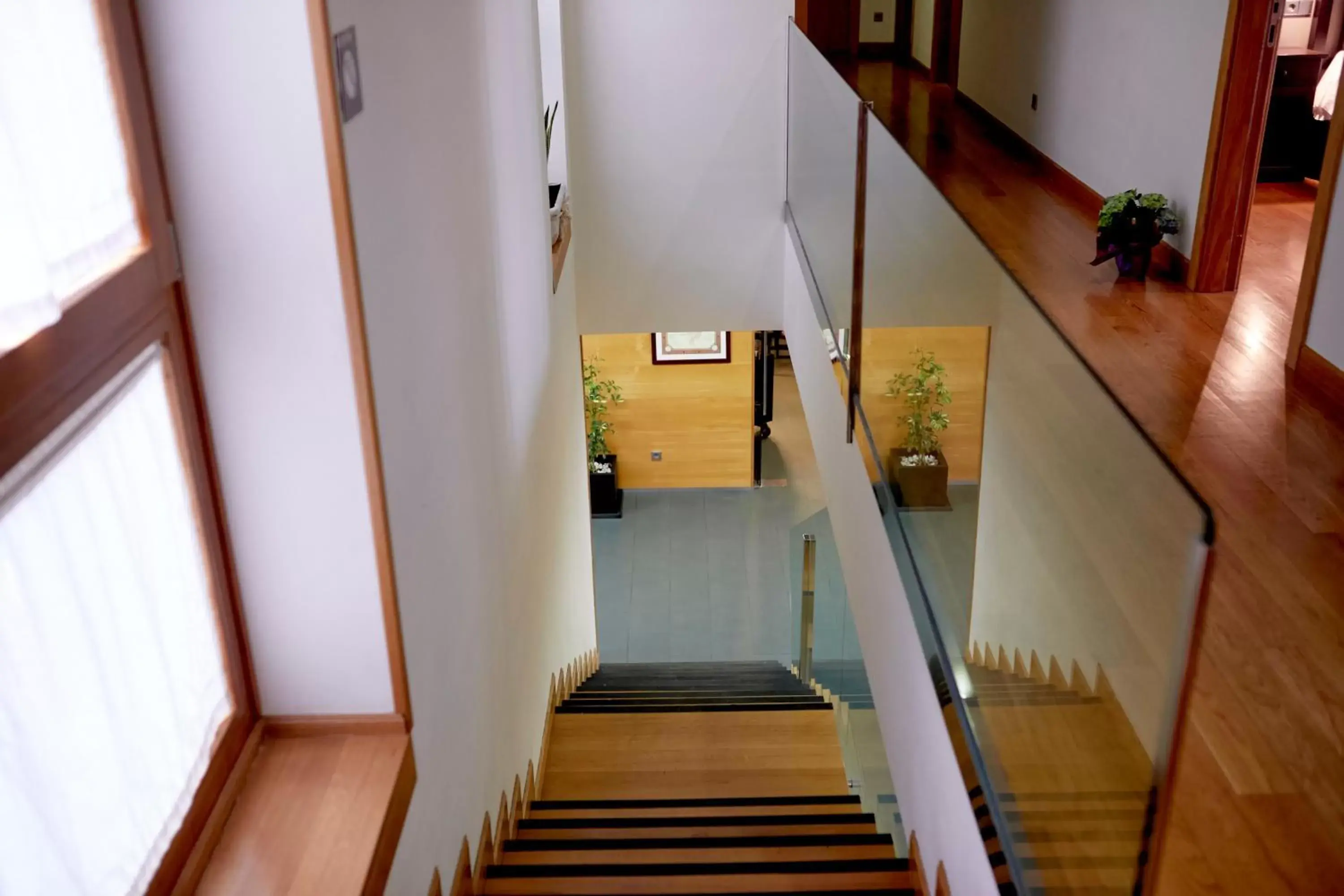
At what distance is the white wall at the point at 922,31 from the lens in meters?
10.3

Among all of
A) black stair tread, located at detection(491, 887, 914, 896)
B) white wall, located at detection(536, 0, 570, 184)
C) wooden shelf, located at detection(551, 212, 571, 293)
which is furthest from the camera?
white wall, located at detection(536, 0, 570, 184)

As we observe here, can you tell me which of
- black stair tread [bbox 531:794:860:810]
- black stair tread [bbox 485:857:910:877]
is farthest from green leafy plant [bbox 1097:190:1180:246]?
black stair tread [bbox 485:857:910:877]

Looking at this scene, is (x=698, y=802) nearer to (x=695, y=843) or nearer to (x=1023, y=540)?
(x=695, y=843)

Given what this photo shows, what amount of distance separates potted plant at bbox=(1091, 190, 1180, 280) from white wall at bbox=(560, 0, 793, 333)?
2.29m

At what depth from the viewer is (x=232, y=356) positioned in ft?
6.34

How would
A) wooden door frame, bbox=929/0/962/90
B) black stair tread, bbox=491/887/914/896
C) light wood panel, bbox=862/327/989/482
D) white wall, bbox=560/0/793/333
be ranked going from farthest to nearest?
wooden door frame, bbox=929/0/962/90, white wall, bbox=560/0/793/333, black stair tread, bbox=491/887/914/896, light wood panel, bbox=862/327/989/482

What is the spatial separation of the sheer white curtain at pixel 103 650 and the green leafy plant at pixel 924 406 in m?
1.65

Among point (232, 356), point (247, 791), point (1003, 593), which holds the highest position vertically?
point (232, 356)

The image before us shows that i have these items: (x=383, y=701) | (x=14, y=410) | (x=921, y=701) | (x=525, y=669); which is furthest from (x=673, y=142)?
(x=14, y=410)

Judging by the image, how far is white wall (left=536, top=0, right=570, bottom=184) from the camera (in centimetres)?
664

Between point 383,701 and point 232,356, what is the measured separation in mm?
739

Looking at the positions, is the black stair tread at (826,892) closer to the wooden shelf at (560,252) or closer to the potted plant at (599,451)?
the wooden shelf at (560,252)

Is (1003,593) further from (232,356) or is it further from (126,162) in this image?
(126,162)

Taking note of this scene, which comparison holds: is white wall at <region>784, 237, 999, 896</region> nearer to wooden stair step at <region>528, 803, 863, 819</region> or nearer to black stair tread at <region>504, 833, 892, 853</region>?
black stair tread at <region>504, 833, 892, 853</region>
